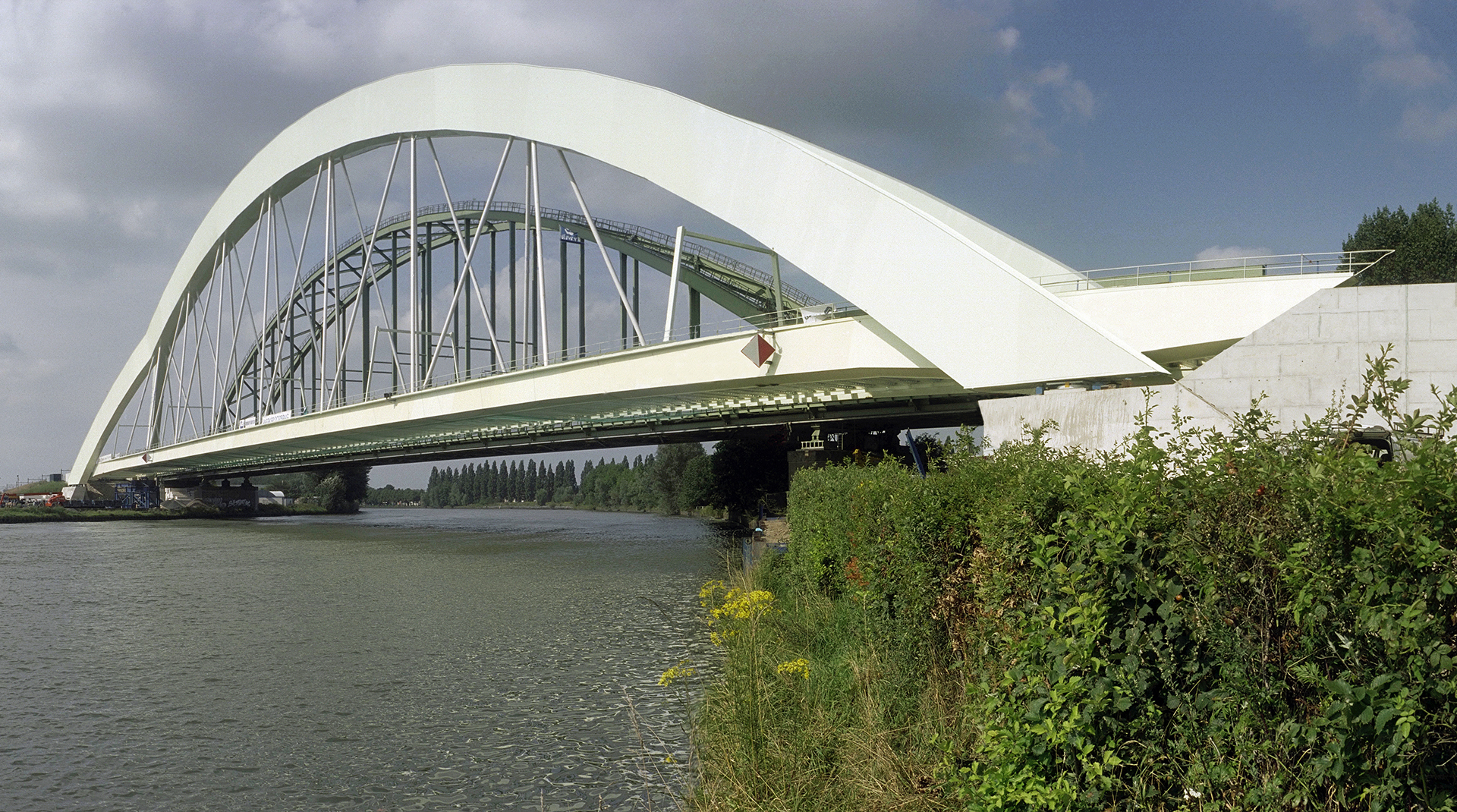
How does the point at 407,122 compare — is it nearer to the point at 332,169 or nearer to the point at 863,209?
the point at 332,169

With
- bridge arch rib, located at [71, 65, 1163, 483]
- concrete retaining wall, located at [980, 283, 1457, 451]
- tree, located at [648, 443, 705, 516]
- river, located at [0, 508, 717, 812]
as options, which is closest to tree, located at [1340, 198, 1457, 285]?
bridge arch rib, located at [71, 65, 1163, 483]

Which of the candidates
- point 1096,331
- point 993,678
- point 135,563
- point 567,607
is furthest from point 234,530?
point 993,678

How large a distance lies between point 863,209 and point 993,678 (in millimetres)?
21117

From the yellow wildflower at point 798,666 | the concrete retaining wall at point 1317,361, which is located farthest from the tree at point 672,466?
the yellow wildflower at point 798,666

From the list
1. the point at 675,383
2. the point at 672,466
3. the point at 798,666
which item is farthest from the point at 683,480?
the point at 798,666

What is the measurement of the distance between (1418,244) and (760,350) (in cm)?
3579

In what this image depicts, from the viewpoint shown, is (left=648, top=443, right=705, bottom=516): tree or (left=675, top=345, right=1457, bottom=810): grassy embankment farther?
(left=648, top=443, right=705, bottom=516): tree

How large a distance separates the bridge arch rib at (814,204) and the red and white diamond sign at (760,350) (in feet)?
8.31

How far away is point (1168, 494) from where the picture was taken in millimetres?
4297

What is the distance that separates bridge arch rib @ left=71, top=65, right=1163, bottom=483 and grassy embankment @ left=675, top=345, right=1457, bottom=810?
50.0 ft

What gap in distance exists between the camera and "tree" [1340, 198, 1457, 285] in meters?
42.6

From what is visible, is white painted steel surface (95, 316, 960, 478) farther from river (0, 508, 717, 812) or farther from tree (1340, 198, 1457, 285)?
tree (1340, 198, 1457, 285)

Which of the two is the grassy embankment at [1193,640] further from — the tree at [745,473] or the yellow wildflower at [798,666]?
the tree at [745,473]

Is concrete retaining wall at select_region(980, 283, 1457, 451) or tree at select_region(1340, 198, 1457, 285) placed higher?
tree at select_region(1340, 198, 1457, 285)
